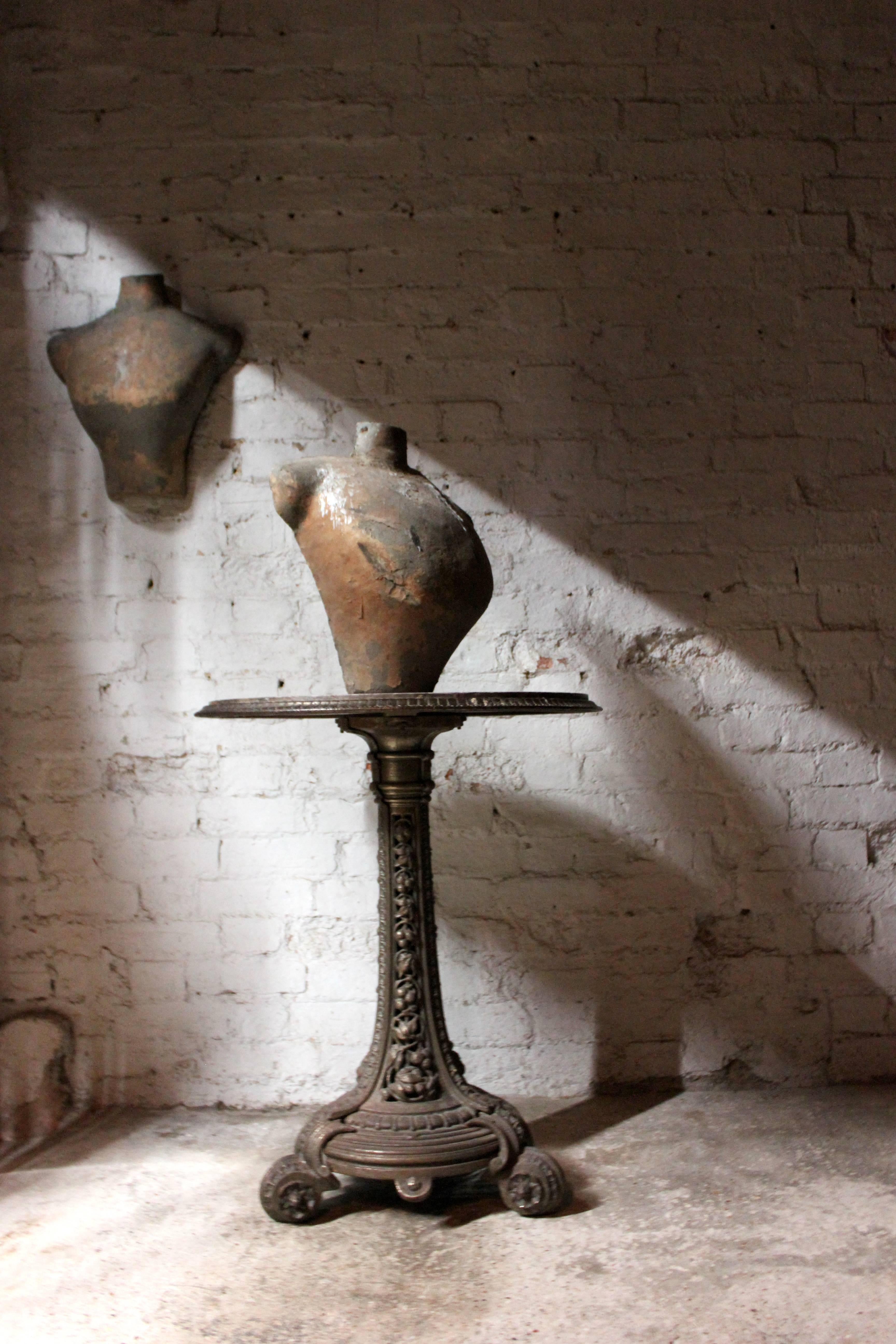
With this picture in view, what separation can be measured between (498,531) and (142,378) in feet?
3.02

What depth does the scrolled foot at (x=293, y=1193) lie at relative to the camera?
1.99 meters

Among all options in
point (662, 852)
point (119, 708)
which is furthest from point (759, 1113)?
point (119, 708)

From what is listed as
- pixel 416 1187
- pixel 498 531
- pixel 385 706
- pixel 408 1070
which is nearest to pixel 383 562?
pixel 385 706

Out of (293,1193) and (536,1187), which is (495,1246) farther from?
(293,1193)

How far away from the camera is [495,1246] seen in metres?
1.89

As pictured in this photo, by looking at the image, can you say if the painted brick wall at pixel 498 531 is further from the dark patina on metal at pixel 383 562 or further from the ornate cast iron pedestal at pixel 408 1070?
the dark patina on metal at pixel 383 562

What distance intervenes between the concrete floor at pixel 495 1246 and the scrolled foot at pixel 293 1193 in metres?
0.03

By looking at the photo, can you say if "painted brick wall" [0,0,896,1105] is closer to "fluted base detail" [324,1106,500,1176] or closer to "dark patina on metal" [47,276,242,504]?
"dark patina on metal" [47,276,242,504]

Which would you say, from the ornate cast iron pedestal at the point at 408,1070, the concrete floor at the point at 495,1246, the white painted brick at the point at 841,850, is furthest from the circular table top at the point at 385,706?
the white painted brick at the point at 841,850

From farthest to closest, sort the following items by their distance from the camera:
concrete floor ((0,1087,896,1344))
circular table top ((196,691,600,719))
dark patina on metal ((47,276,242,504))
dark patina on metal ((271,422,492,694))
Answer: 1. dark patina on metal ((47,276,242,504))
2. dark patina on metal ((271,422,492,694))
3. circular table top ((196,691,600,719))
4. concrete floor ((0,1087,896,1344))

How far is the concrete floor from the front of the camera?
165 centimetres

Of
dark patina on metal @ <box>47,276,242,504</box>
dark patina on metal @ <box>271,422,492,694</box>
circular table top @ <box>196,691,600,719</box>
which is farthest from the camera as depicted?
dark patina on metal @ <box>47,276,242,504</box>

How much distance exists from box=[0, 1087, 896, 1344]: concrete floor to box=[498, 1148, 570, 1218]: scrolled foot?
0.08 ft

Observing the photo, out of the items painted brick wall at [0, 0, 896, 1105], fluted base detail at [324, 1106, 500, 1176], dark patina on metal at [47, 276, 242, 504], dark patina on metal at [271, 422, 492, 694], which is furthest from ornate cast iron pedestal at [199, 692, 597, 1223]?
dark patina on metal at [47, 276, 242, 504]
